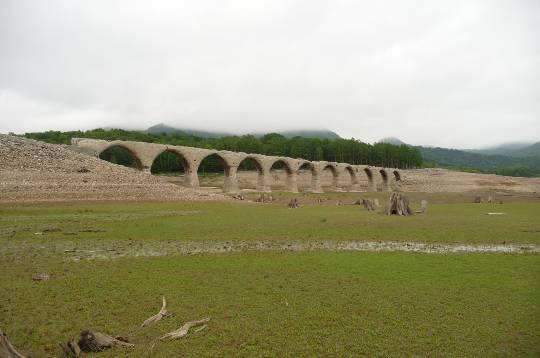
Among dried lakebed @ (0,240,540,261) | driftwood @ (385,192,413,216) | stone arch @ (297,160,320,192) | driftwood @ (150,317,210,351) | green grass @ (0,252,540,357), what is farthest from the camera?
stone arch @ (297,160,320,192)

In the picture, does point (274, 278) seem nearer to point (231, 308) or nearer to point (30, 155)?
point (231, 308)

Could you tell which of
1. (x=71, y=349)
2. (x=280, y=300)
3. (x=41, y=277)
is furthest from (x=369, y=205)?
(x=71, y=349)

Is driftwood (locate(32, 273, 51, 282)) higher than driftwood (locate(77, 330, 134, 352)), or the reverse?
driftwood (locate(77, 330, 134, 352))

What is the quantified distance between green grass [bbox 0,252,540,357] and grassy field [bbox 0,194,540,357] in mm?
22

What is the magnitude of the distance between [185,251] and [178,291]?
14.0ft

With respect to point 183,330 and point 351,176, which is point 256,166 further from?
point 183,330

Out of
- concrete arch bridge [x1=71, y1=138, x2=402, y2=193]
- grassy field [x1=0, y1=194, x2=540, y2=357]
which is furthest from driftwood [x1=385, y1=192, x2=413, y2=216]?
concrete arch bridge [x1=71, y1=138, x2=402, y2=193]

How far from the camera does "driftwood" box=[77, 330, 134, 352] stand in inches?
213

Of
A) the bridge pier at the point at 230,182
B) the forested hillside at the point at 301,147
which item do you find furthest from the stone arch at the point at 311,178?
the forested hillside at the point at 301,147

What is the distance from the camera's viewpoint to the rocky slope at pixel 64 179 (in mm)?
25500

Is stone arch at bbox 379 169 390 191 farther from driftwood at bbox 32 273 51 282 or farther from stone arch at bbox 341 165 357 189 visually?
driftwood at bbox 32 273 51 282

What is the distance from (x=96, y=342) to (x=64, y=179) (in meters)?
25.4

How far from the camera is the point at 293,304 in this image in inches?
282

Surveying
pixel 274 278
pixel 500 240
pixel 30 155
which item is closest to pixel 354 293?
pixel 274 278
